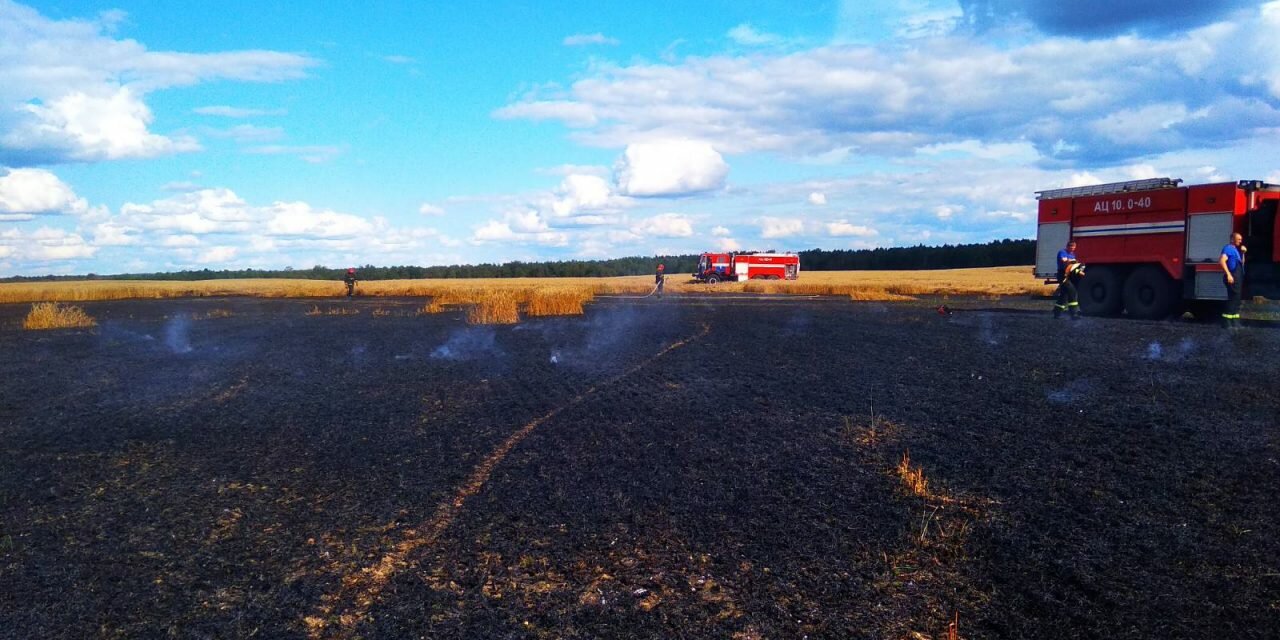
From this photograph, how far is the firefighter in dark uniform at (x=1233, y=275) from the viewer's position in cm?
1708

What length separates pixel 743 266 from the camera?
59469mm

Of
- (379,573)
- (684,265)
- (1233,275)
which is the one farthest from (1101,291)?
(684,265)

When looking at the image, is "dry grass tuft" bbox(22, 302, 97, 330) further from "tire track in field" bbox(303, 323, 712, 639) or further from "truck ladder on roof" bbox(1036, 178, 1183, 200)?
"truck ladder on roof" bbox(1036, 178, 1183, 200)

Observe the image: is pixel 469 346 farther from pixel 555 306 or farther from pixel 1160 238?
pixel 1160 238

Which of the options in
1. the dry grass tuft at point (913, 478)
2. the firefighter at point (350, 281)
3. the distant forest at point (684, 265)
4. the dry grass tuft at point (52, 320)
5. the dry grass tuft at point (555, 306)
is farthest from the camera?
the distant forest at point (684, 265)

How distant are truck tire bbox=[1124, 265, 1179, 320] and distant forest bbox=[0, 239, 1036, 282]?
232 ft

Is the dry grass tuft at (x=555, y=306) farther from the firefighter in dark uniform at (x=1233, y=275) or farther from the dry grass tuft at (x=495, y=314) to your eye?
the firefighter in dark uniform at (x=1233, y=275)

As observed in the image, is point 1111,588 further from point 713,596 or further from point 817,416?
point 817,416

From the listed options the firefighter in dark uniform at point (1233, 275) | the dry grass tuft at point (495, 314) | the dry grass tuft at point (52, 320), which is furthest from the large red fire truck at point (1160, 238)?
the dry grass tuft at point (52, 320)

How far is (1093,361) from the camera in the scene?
12086 mm

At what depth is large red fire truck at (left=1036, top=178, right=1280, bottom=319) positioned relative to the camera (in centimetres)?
1884

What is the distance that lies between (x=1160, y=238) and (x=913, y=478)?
17519 mm

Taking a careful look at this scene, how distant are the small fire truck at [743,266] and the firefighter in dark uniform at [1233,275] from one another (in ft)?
135

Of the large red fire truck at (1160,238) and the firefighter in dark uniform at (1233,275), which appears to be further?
the large red fire truck at (1160,238)
